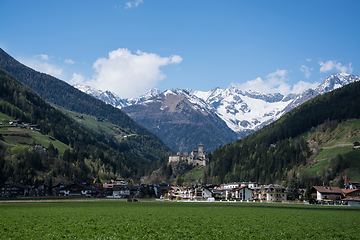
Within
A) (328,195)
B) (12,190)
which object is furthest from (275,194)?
(12,190)

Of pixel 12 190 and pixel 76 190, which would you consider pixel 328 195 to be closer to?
pixel 76 190

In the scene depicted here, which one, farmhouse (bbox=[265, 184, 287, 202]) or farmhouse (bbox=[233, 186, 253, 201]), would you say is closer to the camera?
farmhouse (bbox=[265, 184, 287, 202])

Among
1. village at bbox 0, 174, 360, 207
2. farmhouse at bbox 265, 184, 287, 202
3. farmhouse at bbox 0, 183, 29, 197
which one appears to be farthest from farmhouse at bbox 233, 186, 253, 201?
farmhouse at bbox 0, 183, 29, 197

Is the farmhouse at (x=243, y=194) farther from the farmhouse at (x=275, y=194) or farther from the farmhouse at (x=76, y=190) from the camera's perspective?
the farmhouse at (x=76, y=190)

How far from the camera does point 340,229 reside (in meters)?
50.1

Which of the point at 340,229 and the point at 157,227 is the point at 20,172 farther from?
the point at 340,229

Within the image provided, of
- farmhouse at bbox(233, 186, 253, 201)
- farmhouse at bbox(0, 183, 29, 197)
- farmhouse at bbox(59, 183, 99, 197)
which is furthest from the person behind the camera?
farmhouse at bbox(233, 186, 253, 201)

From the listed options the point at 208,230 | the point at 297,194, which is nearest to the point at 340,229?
the point at 208,230

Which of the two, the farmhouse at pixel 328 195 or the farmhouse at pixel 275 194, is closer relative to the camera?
the farmhouse at pixel 328 195

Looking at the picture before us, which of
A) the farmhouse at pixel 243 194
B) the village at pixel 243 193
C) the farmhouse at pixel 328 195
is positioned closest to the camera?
the village at pixel 243 193

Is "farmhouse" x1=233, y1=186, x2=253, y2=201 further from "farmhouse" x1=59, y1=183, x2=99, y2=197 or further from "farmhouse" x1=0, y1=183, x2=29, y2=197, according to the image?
"farmhouse" x1=0, y1=183, x2=29, y2=197

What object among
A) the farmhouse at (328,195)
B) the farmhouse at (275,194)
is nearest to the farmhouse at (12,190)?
the farmhouse at (275,194)

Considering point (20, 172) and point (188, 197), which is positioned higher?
point (20, 172)

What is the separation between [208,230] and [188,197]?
147m
